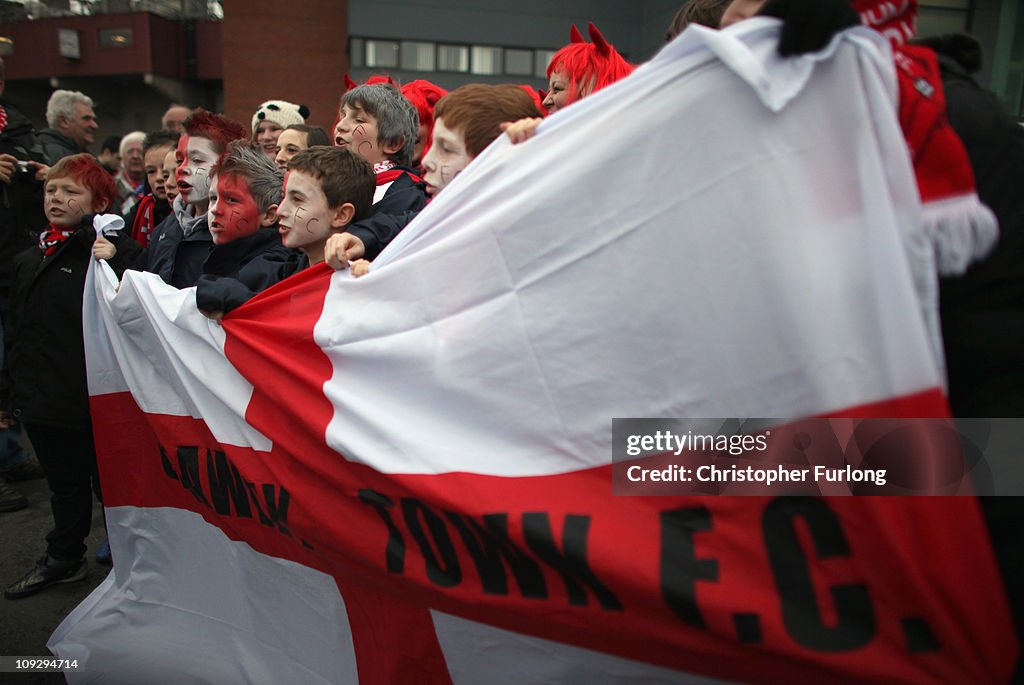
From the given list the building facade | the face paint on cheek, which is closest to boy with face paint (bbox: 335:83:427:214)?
the face paint on cheek

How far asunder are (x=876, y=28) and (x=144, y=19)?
23.0 meters

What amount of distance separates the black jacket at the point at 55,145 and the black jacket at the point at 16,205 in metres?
0.35

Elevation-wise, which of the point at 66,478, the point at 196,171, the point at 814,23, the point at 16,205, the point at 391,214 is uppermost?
the point at 814,23

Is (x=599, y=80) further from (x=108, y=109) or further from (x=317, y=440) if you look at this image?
(x=108, y=109)

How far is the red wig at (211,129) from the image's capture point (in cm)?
313

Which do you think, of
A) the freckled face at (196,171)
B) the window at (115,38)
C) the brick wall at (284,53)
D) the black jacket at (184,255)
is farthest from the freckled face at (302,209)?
the window at (115,38)

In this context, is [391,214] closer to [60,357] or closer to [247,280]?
[247,280]

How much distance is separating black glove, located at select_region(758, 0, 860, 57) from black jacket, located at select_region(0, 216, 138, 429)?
2.86m

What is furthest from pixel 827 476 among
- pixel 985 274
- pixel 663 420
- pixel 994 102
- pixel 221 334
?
pixel 221 334

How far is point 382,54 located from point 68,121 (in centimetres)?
1492

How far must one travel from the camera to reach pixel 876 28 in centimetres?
141

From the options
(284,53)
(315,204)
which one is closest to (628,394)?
(315,204)

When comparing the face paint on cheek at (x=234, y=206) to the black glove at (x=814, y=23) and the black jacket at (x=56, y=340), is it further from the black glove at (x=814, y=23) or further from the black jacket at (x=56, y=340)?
the black glove at (x=814, y=23)

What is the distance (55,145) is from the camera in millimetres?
5359
